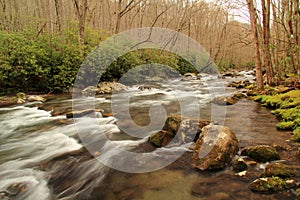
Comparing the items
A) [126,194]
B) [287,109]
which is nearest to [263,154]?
[126,194]

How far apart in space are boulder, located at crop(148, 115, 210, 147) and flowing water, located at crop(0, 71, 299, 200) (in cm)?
23

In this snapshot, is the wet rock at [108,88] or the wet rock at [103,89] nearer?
the wet rock at [103,89]

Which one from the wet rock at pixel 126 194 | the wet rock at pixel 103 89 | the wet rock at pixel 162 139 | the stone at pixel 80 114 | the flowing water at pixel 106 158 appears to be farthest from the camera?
the wet rock at pixel 103 89

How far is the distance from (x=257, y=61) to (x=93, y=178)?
8492mm

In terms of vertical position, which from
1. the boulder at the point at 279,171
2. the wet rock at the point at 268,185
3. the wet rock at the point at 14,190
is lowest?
the wet rock at the point at 14,190

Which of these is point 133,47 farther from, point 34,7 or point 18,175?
point 34,7

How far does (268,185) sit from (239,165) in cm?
61

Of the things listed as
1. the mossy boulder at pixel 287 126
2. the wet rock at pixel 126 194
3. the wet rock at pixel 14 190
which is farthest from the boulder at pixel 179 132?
the wet rock at pixel 14 190

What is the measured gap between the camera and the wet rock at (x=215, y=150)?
354cm

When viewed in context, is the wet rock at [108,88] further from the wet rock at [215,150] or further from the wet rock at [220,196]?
the wet rock at [220,196]

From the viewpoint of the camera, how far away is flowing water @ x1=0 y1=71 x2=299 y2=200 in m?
3.14

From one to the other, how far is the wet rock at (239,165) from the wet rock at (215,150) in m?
0.13

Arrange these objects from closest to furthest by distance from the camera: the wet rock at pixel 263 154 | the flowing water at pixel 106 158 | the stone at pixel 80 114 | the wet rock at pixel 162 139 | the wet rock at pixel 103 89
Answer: the flowing water at pixel 106 158
the wet rock at pixel 263 154
the wet rock at pixel 162 139
the stone at pixel 80 114
the wet rock at pixel 103 89

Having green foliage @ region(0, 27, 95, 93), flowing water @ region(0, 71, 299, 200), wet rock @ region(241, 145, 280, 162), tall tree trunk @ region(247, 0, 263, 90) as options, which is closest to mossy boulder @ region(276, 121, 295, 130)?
flowing water @ region(0, 71, 299, 200)
